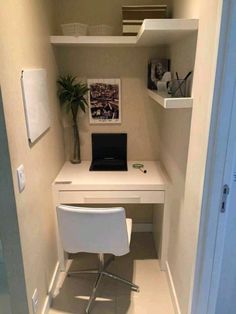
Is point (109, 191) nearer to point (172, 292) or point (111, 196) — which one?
point (111, 196)

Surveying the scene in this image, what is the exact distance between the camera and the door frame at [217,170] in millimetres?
1050

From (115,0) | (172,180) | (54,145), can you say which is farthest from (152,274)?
(115,0)

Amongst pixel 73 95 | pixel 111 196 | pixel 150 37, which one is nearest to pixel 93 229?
pixel 111 196

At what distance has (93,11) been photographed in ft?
7.26

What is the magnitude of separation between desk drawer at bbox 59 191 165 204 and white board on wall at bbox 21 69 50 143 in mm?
572

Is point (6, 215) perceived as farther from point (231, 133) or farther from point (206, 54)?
point (206, 54)

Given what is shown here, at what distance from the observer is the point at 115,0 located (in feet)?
7.15

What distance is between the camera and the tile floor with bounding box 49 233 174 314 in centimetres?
188

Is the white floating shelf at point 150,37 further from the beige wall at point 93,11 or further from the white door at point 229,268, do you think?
the white door at point 229,268

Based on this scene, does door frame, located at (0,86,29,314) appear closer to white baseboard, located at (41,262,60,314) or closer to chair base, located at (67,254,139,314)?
white baseboard, located at (41,262,60,314)

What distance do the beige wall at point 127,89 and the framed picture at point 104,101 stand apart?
5cm

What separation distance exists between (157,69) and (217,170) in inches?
51.5

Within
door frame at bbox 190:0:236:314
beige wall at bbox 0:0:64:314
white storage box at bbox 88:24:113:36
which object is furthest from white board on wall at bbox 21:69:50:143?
door frame at bbox 190:0:236:314

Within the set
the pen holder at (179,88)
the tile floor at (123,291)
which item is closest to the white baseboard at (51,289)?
the tile floor at (123,291)
